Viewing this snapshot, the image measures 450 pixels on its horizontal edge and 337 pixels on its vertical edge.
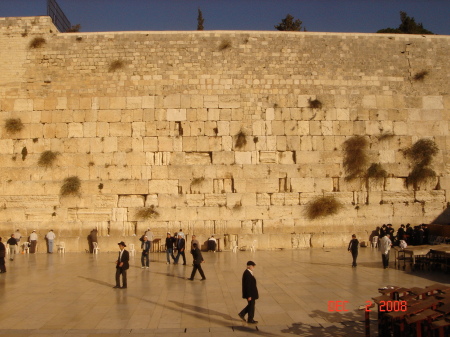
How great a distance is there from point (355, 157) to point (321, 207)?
2138mm

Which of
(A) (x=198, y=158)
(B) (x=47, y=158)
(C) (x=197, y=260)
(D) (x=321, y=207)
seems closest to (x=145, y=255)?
(C) (x=197, y=260)

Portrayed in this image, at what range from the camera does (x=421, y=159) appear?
1591 cm

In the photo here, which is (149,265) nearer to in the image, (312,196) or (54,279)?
(54,279)

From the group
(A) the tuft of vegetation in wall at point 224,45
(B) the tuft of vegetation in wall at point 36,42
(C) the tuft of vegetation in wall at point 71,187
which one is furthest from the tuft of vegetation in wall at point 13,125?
(A) the tuft of vegetation in wall at point 224,45

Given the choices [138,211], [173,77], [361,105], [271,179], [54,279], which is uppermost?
[173,77]

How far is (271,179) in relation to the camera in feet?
50.9

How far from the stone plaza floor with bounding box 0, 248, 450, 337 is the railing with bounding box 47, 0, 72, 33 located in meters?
8.96

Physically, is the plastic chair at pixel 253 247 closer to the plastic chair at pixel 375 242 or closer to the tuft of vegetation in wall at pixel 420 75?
the plastic chair at pixel 375 242

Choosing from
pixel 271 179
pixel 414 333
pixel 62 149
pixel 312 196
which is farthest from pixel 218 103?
pixel 414 333

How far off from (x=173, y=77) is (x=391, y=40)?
8.06 meters

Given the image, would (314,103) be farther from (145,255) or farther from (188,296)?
(188,296)

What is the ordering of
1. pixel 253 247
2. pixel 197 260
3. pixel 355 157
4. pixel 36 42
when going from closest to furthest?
pixel 197 260 < pixel 253 247 < pixel 355 157 < pixel 36 42

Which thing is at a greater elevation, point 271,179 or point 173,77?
point 173,77

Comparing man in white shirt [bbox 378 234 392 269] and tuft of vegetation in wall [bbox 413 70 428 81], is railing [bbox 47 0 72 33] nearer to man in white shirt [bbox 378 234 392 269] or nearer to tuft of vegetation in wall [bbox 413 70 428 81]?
tuft of vegetation in wall [bbox 413 70 428 81]
